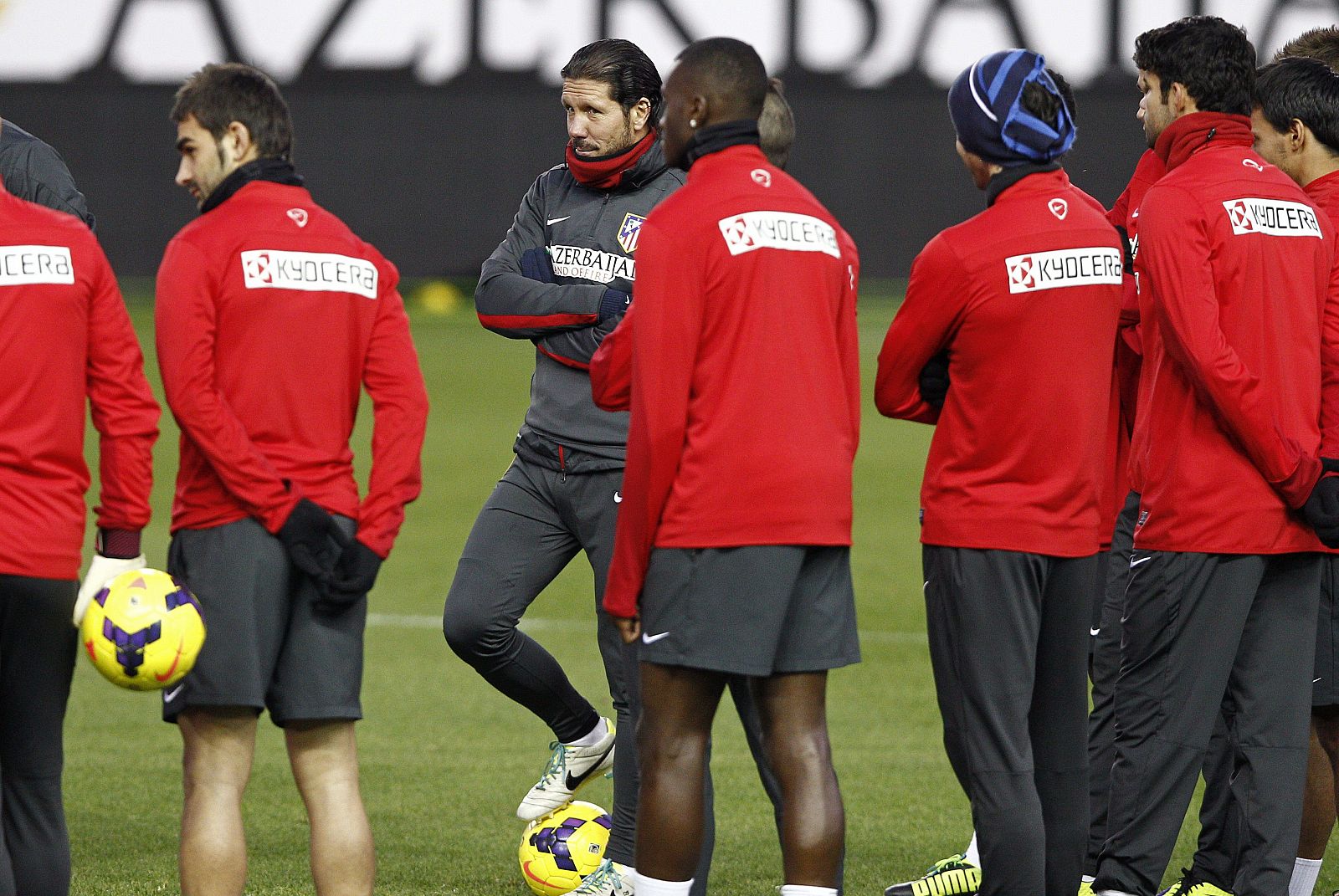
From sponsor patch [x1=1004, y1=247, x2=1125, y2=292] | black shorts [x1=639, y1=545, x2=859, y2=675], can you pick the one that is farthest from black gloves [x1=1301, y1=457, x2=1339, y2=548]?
black shorts [x1=639, y1=545, x2=859, y2=675]

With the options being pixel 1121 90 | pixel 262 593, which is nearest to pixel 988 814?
pixel 262 593

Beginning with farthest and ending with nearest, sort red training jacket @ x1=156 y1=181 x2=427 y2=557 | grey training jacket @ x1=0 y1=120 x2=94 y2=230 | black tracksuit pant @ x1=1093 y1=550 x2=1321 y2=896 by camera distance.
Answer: grey training jacket @ x1=0 y1=120 x2=94 y2=230
black tracksuit pant @ x1=1093 y1=550 x2=1321 y2=896
red training jacket @ x1=156 y1=181 x2=427 y2=557

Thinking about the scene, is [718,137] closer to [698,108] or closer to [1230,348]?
[698,108]

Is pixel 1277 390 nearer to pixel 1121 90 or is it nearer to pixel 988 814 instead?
pixel 988 814

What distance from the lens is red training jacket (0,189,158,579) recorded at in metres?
3.70

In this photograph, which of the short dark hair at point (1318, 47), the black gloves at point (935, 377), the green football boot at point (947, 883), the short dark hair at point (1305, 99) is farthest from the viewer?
the short dark hair at point (1318, 47)

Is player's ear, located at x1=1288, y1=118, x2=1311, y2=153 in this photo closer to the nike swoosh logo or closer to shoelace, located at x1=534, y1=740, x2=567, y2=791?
the nike swoosh logo

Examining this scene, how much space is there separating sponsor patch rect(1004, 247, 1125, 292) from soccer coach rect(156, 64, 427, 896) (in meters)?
1.38

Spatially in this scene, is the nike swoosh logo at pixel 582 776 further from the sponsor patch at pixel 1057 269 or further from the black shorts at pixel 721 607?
the sponsor patch at pixel 1057 269

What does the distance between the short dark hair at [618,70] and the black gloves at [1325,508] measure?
202 centimetres

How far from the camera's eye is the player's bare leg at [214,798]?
3.85 m

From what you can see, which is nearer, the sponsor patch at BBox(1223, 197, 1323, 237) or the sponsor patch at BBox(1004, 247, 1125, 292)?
the sponsor patch at BBox(1004, 247, 1125, 292)

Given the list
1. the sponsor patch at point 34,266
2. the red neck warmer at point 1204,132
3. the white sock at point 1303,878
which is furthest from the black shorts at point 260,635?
the white sock at point 1303,878

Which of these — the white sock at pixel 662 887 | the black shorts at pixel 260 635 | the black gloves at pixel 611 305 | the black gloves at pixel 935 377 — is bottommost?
the white sock at pixel 662 887
